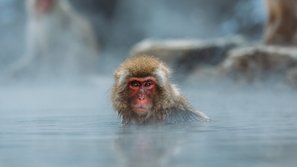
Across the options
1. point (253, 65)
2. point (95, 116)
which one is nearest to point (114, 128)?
point (95, 116)

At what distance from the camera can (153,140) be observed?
12.4ft

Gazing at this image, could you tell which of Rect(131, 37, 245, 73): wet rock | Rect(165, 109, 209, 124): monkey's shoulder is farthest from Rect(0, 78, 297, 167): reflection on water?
Rect(131, 37, 245, 73): wet rock

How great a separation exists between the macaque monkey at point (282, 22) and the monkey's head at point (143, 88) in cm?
570

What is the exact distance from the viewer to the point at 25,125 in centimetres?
534

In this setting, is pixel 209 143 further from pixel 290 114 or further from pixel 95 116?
pixel 95 116

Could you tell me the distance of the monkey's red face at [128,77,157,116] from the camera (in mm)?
5422

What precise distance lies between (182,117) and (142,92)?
0.95 feet

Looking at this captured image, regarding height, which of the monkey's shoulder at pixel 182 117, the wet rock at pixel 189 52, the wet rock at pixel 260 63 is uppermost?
the wet rock at pixel 189 52

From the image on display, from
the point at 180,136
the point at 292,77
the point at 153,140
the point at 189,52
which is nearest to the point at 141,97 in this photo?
the point at 180,136

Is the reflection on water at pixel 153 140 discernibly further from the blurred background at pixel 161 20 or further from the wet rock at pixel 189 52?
the blurred background at pixel 161 20

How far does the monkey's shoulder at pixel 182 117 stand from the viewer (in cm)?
531

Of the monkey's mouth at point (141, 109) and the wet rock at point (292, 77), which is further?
the wet rock at point (292, 77)

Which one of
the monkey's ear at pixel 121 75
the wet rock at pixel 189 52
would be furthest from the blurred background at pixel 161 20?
the monkey's ear at pixel 121 75

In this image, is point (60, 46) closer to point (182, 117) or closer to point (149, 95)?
point (149, 95)
